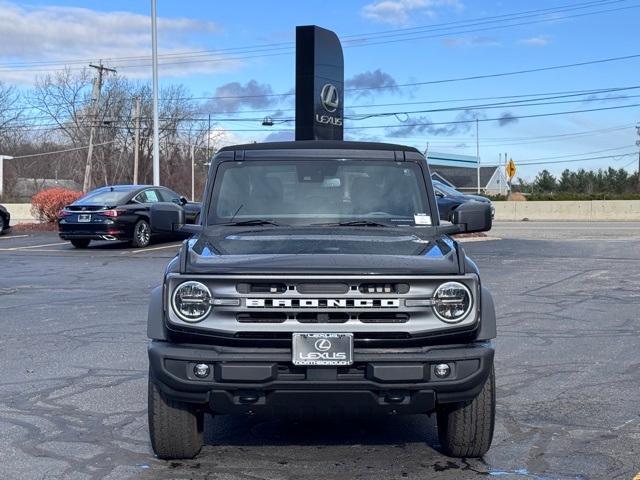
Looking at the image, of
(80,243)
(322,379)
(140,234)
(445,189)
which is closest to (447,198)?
(445,189)

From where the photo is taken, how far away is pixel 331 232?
5.16 meters

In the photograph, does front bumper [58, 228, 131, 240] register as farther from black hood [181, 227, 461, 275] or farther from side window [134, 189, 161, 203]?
black hood [181, 227, 461, 275]

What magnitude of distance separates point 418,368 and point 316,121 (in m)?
15.9

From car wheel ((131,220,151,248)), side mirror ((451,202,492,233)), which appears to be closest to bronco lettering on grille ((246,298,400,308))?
side mirror ((451,202,492,233))

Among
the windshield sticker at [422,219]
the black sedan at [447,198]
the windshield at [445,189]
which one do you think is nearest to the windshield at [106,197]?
the black sedan at [447,198]

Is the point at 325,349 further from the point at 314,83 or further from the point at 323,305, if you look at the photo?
the point at 314,83

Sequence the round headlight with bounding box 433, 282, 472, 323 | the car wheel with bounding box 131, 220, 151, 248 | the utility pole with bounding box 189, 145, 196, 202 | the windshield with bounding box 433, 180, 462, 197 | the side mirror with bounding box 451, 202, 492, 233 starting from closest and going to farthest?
the round headlight with bounding box 433, 282, 472, 323 → the side mirror with bounding box 451, 202, 492, 233 → the car wheel with bounding box 131, 220, 151, 248 → the windshield with bounding box 433, 180, 462, 197 → the utility pole with bounding box 189, 145, 196, 202

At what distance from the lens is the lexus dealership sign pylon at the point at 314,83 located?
19.6 m

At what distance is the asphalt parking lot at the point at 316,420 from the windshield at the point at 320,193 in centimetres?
141

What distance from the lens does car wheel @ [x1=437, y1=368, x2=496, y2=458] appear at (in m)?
4.59

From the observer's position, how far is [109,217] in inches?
747

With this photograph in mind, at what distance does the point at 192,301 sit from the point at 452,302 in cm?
136

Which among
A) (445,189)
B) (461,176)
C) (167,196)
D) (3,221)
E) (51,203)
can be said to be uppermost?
(461,176)

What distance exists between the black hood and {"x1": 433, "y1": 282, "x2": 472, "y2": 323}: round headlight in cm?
9
